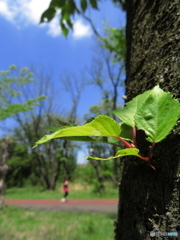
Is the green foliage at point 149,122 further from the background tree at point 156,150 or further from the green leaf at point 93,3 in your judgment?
the green leaf at point 93,3

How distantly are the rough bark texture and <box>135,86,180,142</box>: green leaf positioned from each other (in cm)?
8

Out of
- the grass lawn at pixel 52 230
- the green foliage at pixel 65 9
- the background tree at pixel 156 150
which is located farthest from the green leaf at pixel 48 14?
the grass lawn at pixel 52 230

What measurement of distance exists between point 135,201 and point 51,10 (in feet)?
4.44

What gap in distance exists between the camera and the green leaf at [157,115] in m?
0.33

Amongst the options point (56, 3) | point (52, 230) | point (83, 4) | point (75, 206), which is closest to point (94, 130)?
point (56, 3)

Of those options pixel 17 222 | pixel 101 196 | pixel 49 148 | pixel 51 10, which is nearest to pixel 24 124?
pixel 49 148

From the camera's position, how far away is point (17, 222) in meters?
4.36

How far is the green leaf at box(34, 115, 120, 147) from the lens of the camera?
0.32 m

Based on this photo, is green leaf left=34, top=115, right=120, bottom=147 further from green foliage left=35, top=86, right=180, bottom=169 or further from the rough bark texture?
the rough bark texture

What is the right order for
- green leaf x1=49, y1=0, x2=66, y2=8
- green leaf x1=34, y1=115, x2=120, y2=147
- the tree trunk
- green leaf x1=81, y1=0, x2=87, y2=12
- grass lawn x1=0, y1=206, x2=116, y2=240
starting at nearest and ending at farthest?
1. green leaf x1=34, y1=115, x2=120, y2=147
2. green leaf x1=49, y1=0, x2=66, y2=8
3. green leaf x1=81, y1=0, x2=87, y2=12
4. grass lawn x1=0, y1=206, x2=116, y2=240
5. the tree trunk

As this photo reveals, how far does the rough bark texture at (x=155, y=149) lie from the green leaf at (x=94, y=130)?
0.13 meters

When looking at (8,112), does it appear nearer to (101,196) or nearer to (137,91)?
(137,91)

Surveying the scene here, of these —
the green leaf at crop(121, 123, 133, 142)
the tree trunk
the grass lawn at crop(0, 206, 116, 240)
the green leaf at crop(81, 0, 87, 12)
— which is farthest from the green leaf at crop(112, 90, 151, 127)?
the tree trunk

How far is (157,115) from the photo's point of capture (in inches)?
13.6
